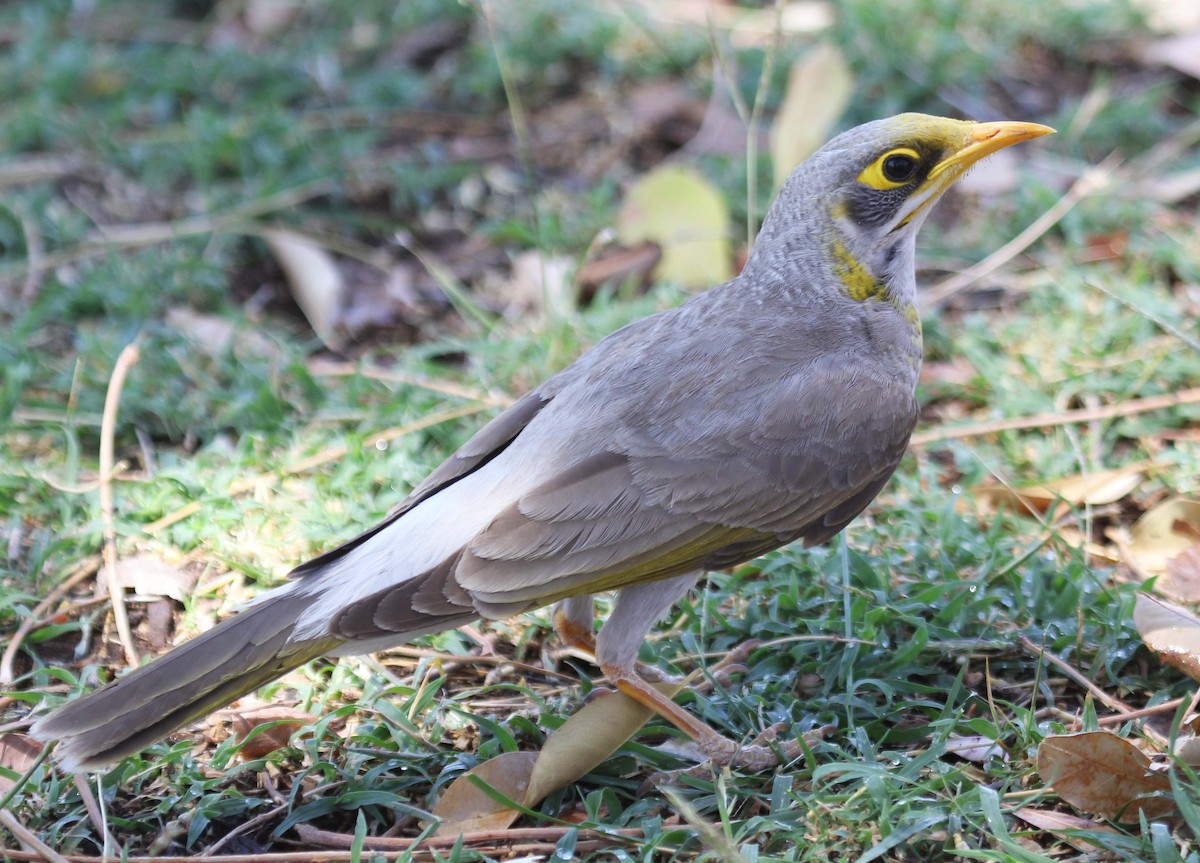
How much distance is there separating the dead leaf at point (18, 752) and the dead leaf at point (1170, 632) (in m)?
3.13

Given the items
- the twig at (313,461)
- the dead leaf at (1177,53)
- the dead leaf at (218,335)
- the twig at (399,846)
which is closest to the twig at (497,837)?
the twig at (399,846)

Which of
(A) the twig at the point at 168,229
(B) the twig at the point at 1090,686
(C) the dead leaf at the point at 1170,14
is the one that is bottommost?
(B) the twig at the point at 1090,686

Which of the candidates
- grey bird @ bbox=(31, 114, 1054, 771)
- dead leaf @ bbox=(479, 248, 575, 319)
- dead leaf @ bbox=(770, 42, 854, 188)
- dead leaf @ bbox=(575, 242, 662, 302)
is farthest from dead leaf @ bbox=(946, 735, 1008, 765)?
dead leaf @ bbox=(575, 242, 662, 302)

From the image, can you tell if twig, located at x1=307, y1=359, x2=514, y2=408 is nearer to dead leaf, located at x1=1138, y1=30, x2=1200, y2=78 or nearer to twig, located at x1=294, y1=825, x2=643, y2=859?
twig, located at x1=294, y1=825, x2=643, y2=859

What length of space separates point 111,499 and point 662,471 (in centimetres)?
219

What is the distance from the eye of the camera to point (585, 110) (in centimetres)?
770

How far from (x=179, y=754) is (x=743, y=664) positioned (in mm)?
1666

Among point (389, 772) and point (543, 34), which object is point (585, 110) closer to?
point (543, 34)

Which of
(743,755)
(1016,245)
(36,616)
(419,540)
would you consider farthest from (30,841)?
(1016,245)

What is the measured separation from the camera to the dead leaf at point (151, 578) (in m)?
4.32

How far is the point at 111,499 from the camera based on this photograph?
475cm

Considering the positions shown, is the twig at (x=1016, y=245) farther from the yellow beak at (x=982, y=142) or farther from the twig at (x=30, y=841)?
the twig at (x=30, y=841)

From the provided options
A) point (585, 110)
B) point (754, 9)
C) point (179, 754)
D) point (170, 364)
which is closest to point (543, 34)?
point (585, 110)

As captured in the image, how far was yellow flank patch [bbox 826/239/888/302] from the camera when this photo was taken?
4254mm
